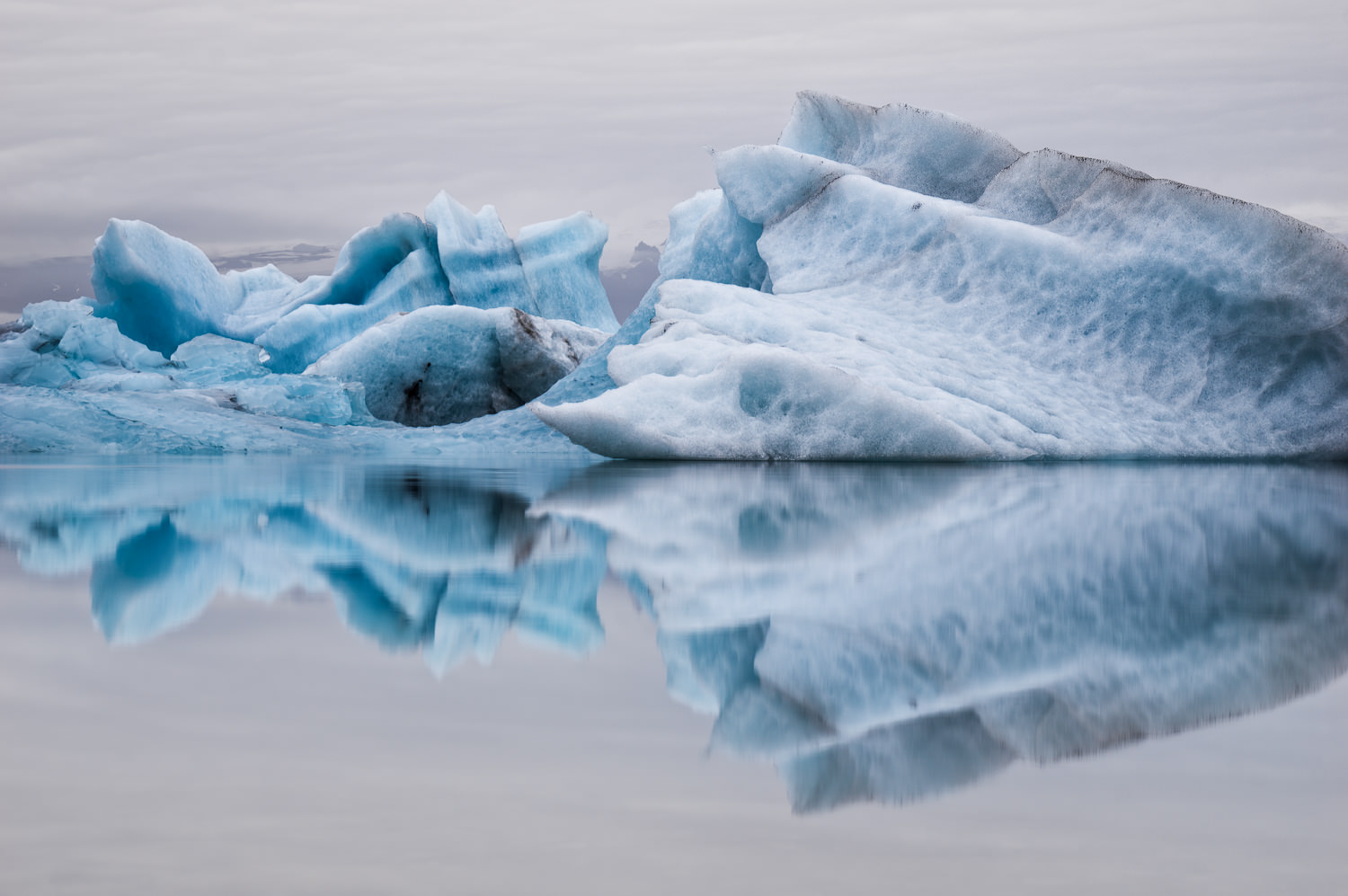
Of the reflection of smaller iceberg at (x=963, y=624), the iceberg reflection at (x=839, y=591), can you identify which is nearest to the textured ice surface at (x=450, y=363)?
the iceberg reflection at (x=839, y=591)

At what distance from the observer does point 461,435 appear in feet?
30.7

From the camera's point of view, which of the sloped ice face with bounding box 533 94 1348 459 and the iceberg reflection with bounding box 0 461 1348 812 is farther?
the sloped ice face with bounding box 533 94 1348 459

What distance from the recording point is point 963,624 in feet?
5.11

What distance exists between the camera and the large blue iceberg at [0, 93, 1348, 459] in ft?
21.1

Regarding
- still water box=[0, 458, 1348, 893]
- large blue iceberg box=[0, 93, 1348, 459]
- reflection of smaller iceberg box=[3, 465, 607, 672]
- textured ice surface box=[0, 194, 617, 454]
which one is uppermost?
still water box=[0, 458, 1348, 893]

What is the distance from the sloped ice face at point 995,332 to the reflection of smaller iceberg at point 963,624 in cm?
299

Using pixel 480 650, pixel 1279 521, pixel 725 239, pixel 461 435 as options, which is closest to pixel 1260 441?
pixel 725 239

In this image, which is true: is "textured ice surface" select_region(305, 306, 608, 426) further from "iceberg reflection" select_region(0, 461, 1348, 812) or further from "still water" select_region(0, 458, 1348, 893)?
"still water" select_region(0, 458, 1348, 893)

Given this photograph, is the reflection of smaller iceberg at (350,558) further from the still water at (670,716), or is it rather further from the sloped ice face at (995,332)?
the sloped ice face at (995,332)

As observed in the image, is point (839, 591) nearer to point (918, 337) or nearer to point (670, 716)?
point (670, 716)

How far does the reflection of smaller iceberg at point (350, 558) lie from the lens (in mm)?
1537

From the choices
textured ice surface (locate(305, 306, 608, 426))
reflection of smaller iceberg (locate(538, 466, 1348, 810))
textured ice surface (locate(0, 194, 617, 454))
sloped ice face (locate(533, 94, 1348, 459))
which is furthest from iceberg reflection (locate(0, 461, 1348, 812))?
textured ice surface (locate(305, 306, 608, 426))

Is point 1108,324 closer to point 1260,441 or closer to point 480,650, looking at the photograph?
point 1260,441

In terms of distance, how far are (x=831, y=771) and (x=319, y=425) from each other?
9.42 m
